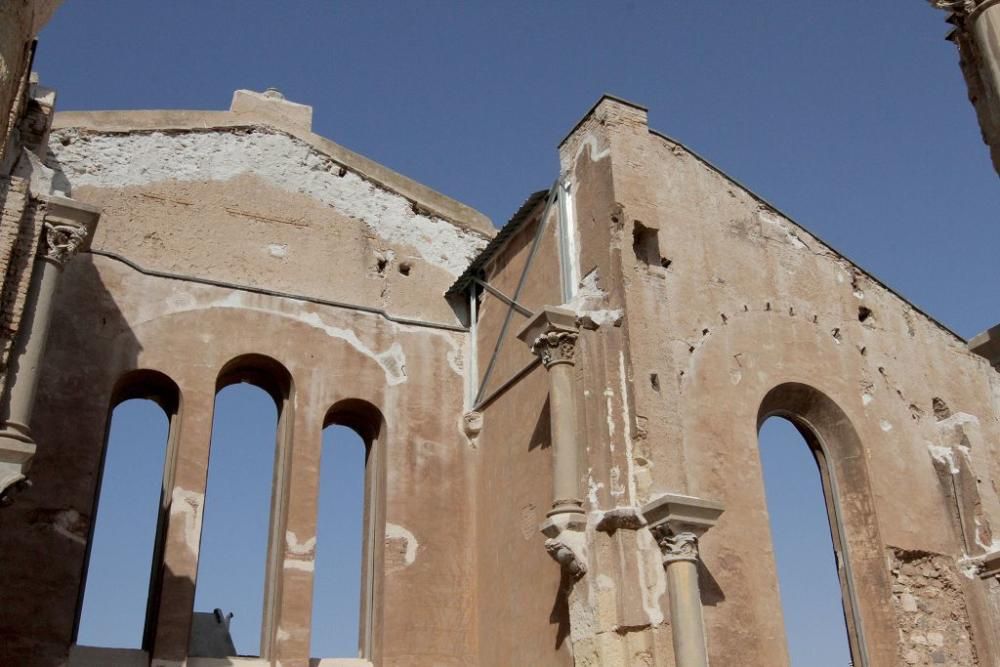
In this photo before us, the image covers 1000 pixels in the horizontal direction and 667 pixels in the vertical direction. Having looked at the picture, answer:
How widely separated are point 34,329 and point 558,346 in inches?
182

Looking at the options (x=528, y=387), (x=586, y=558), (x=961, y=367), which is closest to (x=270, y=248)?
(x=528, y=387)

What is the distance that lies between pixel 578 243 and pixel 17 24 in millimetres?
5806

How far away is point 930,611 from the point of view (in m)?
10.4

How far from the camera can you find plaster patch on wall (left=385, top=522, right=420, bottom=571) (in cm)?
1098

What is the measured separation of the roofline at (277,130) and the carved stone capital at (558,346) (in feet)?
13.8

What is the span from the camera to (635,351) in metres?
9.48

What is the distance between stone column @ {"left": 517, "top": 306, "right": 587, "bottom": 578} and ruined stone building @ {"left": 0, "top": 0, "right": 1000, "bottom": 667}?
1.1 inches

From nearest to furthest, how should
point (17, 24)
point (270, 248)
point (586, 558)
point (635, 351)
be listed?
Answer: point (17, 24)
point (586, 558)
point (635, 351)
point (270, 248)

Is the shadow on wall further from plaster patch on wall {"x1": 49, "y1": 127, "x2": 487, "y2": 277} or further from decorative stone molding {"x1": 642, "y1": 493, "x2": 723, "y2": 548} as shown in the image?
decorative stone molding {"x1": 642, "y1": 493, "x2": 723, "y2": 548}

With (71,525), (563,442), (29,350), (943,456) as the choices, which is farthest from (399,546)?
(943,456)

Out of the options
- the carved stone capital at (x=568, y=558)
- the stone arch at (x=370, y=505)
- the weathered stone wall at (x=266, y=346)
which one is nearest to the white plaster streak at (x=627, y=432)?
the carved stone capital at (x=568, y=558)

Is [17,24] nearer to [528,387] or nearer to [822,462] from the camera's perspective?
[528,387]

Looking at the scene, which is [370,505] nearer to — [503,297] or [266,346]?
[266,346]

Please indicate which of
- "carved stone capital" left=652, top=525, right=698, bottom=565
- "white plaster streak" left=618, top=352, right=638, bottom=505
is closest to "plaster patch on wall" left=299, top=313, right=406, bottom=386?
"white plaster streak" left=618, top=352, right=638, bottom=505
